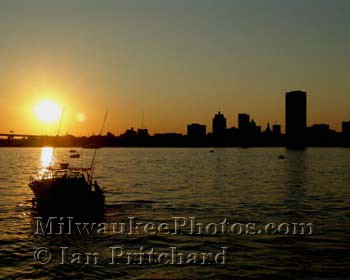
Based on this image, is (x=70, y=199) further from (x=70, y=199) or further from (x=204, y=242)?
(x=204, y=242)

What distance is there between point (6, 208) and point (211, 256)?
30112 millimetres

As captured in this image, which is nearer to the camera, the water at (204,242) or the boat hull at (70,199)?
the water at (204,242)

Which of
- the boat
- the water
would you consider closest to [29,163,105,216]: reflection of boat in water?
the boat

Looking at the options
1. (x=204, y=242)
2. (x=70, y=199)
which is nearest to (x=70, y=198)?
(x=70, y=199)

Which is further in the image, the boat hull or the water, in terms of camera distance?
the boat hull

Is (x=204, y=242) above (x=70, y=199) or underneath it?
underneath

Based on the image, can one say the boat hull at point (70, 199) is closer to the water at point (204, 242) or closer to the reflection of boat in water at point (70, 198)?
the reflection of boat in water at point (70, 198)

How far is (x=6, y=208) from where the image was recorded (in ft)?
166

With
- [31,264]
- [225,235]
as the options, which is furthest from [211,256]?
[31,264]

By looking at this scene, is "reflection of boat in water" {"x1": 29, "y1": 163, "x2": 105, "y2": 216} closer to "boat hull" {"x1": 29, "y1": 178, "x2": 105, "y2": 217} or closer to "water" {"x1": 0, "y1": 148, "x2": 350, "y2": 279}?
"boat hull" {"x1": 29, "y1": 178, "x2": 105, "y2": 217}

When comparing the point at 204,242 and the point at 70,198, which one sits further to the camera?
the point at 70,198

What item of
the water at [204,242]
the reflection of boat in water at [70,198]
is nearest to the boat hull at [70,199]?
the reflection of boat in water at [70,198]

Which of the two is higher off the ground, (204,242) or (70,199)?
(70,199)

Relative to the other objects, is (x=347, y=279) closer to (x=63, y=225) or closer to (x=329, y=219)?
(x=329, y=219)
